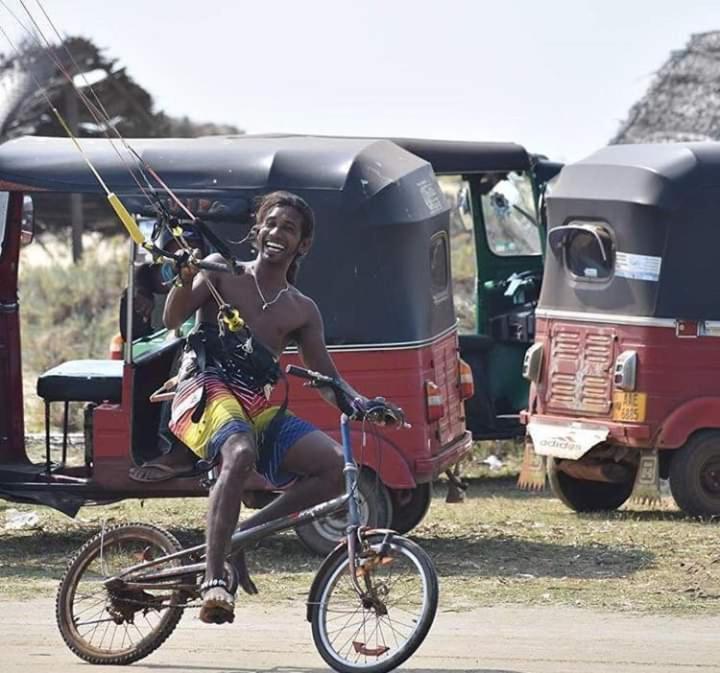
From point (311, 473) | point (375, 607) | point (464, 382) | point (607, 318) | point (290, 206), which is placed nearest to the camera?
point (375, 607)

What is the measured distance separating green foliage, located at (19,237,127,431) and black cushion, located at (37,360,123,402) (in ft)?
25.3

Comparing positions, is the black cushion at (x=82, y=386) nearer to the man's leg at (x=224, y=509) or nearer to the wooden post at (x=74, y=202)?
the man's leg at (x=224, y=509)

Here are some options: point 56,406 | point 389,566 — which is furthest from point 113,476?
point 56,406

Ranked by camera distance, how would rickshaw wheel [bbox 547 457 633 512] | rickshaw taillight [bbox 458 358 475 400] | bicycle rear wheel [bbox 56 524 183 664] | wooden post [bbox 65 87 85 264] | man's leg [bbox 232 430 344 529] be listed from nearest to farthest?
man's leg [bbox 232 430 344 529], bicycle rear wheel [bbox 56 524 183 664], rickshaw taillight [bbox 458 358 475 400], rickshaw wheel [bbox 547 457 633 512], wooden post [bbox 65 87 85 264]

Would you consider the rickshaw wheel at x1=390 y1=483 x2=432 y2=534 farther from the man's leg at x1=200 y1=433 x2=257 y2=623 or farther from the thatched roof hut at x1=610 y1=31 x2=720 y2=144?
the thatched roof hut at x1=610 y1=31 x2=720 y2=144

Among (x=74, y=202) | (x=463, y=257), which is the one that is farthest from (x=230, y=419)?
(x=74, y=202)

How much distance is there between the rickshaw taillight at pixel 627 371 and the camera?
12.3m

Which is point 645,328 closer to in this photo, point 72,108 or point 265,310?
point 265,310

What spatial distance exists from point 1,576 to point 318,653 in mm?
3186

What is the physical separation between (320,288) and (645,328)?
2705 mm

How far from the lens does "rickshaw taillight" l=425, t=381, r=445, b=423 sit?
10.6 meters

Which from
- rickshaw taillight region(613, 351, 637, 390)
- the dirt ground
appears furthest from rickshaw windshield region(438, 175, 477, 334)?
the dirt ground

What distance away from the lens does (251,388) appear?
24.3 ft

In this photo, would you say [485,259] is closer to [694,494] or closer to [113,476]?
[694,494]
